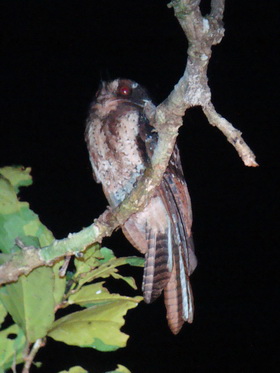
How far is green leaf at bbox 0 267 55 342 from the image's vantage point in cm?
100

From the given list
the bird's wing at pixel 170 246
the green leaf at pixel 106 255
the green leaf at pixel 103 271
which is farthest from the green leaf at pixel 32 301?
the bird's wing at pixel 170 246

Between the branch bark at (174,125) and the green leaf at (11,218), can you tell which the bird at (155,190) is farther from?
the green leaf at (11,218)

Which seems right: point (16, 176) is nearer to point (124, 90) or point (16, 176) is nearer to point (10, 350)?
point (10, 350)

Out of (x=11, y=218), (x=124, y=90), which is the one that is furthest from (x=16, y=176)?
(x=124, y=90)

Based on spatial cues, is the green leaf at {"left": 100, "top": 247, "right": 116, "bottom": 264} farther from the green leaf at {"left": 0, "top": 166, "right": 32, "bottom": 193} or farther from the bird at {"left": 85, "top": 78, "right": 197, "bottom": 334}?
the bird at {"left": 85, "top": 78, "right": 197, "bottom": 334}

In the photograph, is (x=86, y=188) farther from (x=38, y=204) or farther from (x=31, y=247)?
(x=31, y=247)

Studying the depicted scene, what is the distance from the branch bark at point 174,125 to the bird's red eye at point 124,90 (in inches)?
40.7

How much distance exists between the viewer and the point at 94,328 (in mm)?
1033

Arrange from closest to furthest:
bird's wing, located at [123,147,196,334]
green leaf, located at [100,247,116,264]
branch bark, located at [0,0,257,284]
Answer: branch bark, located at [0,0,257,284]
green leaf, located at [100,247,116,264]
bird's wing, located at [123,147,196,334]

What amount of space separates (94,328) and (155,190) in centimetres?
83

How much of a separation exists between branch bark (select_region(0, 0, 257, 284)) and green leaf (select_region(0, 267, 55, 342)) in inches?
1.4

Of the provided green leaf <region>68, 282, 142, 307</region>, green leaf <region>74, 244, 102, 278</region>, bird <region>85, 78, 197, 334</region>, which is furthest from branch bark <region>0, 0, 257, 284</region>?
bird <region>85, 78, 197, 334</region>

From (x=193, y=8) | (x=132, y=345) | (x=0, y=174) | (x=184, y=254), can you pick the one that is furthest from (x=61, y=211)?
(x=193, y=8)

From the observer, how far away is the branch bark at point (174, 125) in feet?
2.99
